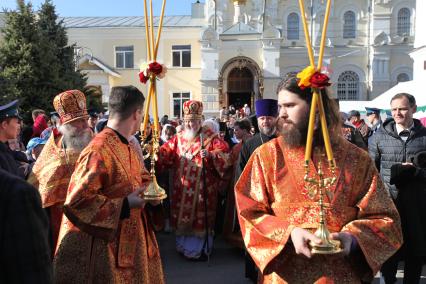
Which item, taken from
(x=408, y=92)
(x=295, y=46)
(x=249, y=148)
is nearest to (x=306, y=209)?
(x=249, y=148)

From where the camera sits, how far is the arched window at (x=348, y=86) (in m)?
29.5

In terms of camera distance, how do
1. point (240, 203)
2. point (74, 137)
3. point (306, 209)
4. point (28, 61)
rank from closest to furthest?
point (306, 209)
point (240, 203)
point (74, 137)
point (28, 61)

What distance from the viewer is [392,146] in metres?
4.40

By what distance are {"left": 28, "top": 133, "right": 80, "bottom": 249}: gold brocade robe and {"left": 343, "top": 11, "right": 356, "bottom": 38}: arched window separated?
97.1 feet

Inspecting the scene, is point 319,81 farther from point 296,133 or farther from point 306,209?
point 306,209

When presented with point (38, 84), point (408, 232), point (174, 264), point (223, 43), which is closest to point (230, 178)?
point (174, 264)

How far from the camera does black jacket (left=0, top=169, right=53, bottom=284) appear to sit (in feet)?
4.47

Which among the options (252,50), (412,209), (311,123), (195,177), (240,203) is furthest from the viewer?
(252,50)

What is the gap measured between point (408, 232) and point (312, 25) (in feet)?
87.4

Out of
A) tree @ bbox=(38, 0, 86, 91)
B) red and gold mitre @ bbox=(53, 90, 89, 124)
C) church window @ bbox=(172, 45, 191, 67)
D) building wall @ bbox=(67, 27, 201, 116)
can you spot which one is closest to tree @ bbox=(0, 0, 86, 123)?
tree @ bbox=(38, 0, 86, 91)

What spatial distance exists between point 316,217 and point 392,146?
248cm

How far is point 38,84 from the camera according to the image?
15.6 metres

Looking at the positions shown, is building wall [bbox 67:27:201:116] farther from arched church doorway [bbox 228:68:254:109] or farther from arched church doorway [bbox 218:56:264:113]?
arched church doorway [bbox 228:68:254:109]

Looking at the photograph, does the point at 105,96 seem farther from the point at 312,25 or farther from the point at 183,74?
the point at 312,25
